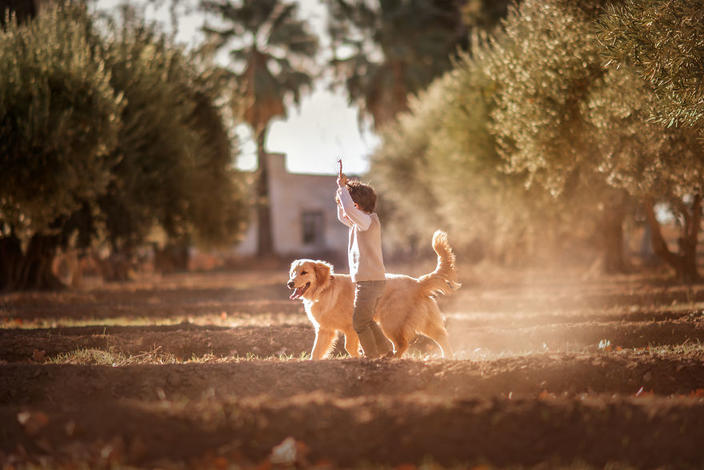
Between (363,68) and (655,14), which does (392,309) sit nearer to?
(655,14)

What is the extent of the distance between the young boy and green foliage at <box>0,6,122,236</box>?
10515mm

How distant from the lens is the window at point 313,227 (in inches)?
1843

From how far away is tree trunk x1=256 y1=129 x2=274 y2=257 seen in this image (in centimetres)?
4128

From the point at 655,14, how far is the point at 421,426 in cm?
738

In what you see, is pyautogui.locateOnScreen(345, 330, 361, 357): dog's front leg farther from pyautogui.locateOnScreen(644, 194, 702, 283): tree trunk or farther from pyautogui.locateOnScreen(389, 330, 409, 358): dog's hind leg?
pyautogui.locateOnScreen(644, 194, 702, 283): tree trunk

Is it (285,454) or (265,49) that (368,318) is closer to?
(285,454)

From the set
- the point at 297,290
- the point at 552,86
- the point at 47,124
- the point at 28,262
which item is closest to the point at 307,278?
the point at 297,290

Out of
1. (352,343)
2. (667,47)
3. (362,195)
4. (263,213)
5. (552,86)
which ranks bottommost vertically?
(352,343)

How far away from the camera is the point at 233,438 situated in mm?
3863

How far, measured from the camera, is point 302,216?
46594mm

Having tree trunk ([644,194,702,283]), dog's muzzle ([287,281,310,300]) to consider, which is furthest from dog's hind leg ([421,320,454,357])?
tree trunk ([644,194,702,283])

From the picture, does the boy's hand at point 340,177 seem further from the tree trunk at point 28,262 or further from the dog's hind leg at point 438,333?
the tree trunk at point 28,262

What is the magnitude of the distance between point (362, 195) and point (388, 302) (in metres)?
1.37

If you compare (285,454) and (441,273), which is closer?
(285,454)
